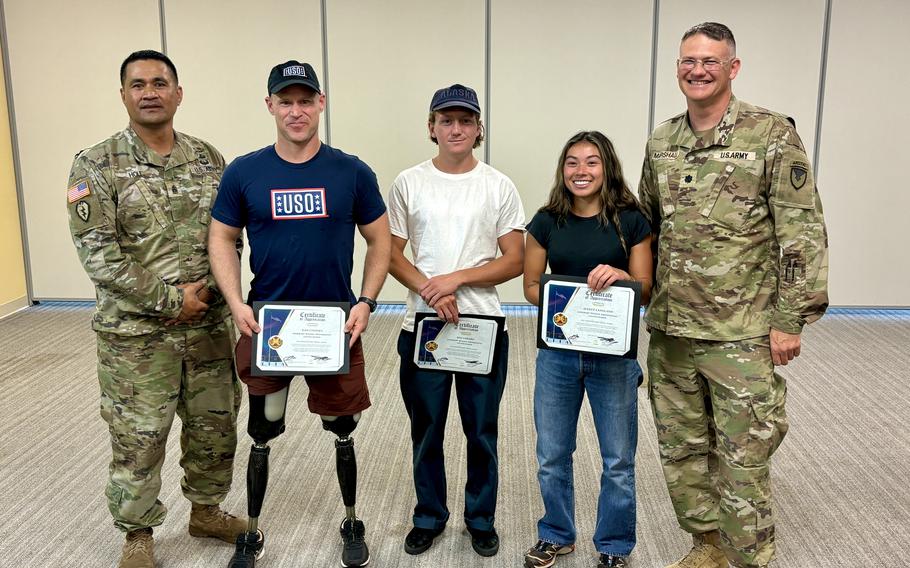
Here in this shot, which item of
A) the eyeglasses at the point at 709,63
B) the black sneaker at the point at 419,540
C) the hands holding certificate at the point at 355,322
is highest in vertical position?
the eyeglasses at the point at 709,63

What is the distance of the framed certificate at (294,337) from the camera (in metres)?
2.06

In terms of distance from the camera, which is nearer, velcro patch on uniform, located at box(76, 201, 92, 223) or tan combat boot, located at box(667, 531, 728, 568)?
velcro patch on uniform, located at box(76, 201, 92, 223)

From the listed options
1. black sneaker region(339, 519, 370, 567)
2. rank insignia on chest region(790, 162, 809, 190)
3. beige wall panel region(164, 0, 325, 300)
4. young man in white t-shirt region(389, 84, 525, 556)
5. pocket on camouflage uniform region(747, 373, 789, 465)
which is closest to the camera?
rank insignia on chest region(790, 162, 809, 190)

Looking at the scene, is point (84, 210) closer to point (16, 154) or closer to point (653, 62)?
point (16, 154)

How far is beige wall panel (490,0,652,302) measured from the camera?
199 inches

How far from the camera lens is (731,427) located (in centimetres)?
202

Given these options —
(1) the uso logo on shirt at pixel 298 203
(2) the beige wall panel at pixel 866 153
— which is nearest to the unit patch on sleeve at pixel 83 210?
(1) the uso logo on shirt at pixel 298 203

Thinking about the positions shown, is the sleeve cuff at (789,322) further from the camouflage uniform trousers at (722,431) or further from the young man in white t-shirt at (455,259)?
the young man in white t-shirt at (455,259)

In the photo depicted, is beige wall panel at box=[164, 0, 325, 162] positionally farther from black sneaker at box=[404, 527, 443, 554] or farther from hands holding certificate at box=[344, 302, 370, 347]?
black sneaker at box=[404, 527, 443, 554]

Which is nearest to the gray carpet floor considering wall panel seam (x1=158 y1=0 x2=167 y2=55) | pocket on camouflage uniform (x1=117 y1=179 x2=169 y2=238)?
pocket on camouflage uniform (x1=117 y1=179 x2=169 y2=238)

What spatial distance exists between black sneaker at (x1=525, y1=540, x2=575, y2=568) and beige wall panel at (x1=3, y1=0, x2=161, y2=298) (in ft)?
14.6

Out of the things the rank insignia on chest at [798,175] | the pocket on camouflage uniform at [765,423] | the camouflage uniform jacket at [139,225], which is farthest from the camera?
the camouflage uniform jacket at [139,225]

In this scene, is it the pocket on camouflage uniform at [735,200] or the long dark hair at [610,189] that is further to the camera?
the long dark hair at [610,189]

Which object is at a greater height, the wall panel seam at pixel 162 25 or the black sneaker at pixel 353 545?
the wall panel seam at pixel 162 25
